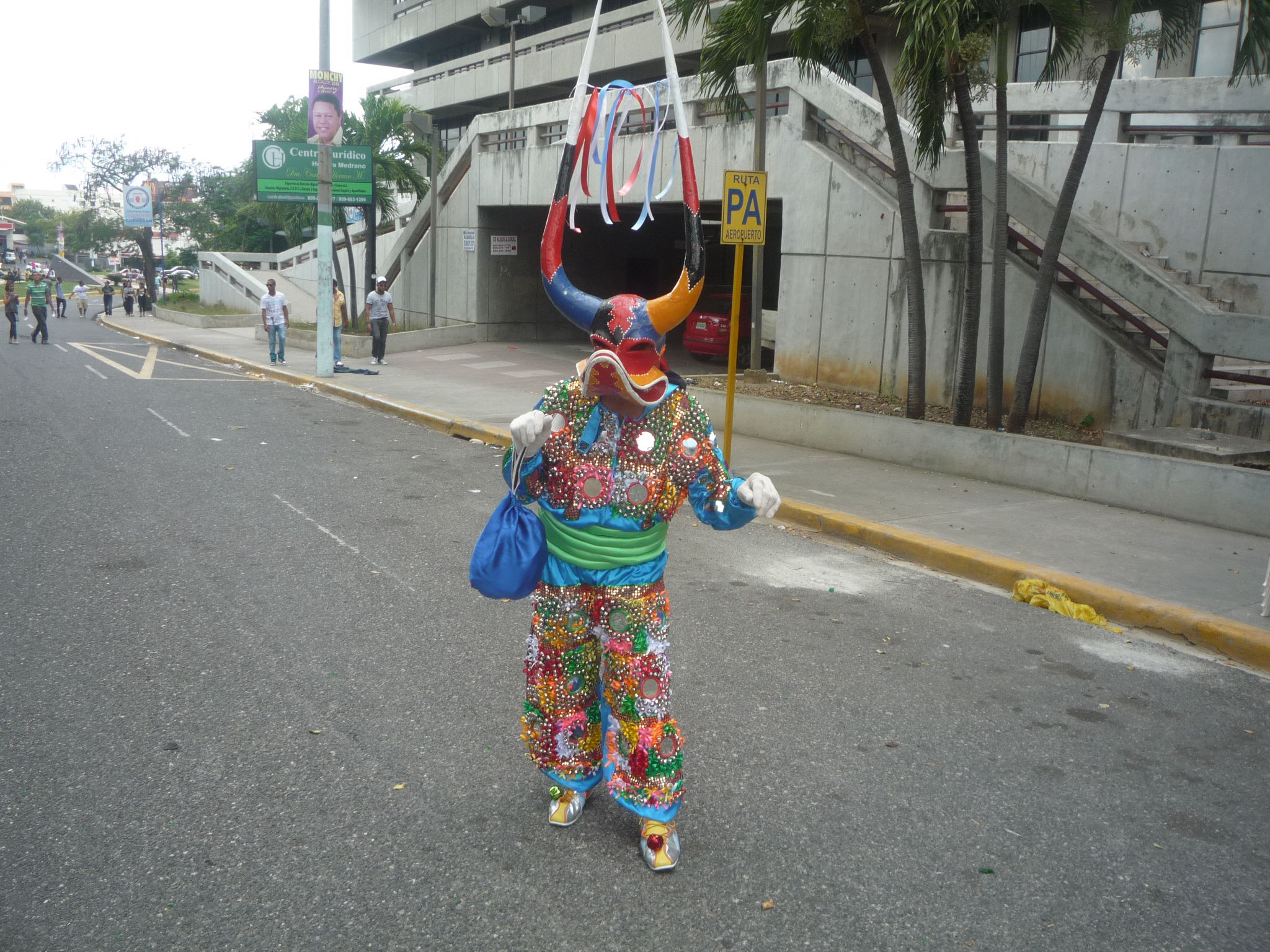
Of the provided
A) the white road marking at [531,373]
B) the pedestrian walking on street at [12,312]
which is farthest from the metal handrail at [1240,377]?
the pedestrian walking on street at [12,312]

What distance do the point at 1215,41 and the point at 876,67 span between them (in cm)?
992

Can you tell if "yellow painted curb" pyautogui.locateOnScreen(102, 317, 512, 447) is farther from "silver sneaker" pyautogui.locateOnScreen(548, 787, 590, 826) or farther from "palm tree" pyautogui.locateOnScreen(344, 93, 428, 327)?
"silver sneaker" pyautogui.locateOnScreen(548, 787, 590, 826)

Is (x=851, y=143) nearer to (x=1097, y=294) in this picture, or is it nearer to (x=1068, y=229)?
(x=1068, y=229)

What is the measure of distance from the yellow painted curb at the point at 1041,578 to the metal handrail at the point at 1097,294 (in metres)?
4.37

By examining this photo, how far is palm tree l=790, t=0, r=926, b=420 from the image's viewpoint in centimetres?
1018

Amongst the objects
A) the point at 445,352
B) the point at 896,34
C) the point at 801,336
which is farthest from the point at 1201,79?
the point at 445,352

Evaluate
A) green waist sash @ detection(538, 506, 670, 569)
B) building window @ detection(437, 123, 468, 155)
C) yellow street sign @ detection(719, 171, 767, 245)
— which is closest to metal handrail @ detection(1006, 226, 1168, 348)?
yellow street sign @ detection(719, 171, 767, 245)

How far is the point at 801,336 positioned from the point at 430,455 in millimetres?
5940

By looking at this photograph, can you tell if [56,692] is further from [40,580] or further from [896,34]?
[896,34]

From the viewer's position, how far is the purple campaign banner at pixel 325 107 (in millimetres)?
18344

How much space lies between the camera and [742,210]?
9.52 m

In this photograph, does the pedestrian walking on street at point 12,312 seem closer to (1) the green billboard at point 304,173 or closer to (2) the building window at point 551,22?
(1) the green billboard at point 304,173

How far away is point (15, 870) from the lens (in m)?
3.43

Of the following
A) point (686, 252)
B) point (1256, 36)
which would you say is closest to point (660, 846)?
point (686, 252)
